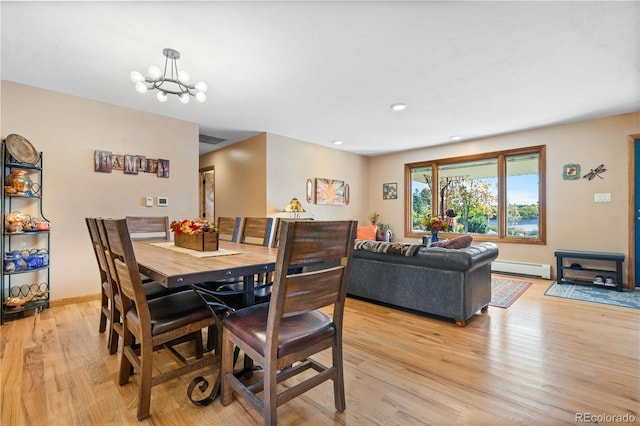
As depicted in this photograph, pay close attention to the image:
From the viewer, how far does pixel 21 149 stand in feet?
9.27

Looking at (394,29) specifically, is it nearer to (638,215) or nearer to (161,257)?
(161,257)

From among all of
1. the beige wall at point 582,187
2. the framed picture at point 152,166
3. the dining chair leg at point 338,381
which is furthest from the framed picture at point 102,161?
the beige wall at point 582,187

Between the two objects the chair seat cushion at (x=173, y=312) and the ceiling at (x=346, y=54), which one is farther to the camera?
the ceiling at (x=346, y=54)

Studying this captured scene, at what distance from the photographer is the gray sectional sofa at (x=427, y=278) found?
261 centimetres

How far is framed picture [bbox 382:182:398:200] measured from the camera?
6.52 metres

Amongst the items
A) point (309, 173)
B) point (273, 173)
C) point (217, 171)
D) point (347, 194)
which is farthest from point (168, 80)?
point (347, 194)

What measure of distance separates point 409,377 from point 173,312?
148cm

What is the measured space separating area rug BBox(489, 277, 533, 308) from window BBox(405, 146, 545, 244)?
2.99 ft

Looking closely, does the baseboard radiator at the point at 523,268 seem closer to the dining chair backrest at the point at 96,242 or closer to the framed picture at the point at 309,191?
the framed picture at the point at 309,191

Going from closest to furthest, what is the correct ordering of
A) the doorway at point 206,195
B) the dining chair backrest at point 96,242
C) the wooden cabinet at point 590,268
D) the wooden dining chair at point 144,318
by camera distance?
the wooden dining chair at point 144,318
the dining chair backrest at point 96,242
the wooden cabinet at point 590,268
the doorway at point 206,195

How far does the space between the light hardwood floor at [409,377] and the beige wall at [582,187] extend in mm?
1820

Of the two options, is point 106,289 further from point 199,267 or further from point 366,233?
point 366,233

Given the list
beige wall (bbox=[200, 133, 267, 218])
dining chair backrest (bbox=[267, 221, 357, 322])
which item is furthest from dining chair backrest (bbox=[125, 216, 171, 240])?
dining chair backrest (bbox=[267, 221, 357, 322])

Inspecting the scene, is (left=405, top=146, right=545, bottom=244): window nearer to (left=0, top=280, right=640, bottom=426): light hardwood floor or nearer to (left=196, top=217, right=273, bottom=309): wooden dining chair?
(left=0, top=280, right=640, bottom=426): light hardwood floor
